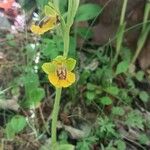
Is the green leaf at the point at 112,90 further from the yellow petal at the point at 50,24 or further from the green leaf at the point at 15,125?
the yellow petal at the point at 50,24

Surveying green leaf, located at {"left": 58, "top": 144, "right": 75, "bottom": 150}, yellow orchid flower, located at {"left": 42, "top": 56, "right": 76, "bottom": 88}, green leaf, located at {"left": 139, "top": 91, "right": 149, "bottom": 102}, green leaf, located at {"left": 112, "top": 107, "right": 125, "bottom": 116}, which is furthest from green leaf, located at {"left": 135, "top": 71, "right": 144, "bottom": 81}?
yellow orchid flower, located at {"left": 42, "top": 56, "right": 76, "bottom": 88}

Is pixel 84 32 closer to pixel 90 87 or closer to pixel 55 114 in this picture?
pixel 90 87

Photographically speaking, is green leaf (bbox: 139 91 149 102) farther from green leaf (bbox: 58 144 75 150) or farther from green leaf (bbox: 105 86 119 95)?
green leaf (bbox: 58 144 75 150)

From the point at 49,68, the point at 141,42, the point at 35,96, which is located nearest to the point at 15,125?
the point at 35,96

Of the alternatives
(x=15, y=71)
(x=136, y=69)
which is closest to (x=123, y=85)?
(x=136, y=69)

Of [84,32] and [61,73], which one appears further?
[84,32]

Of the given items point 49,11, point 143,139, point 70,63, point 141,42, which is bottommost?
point 143,139
